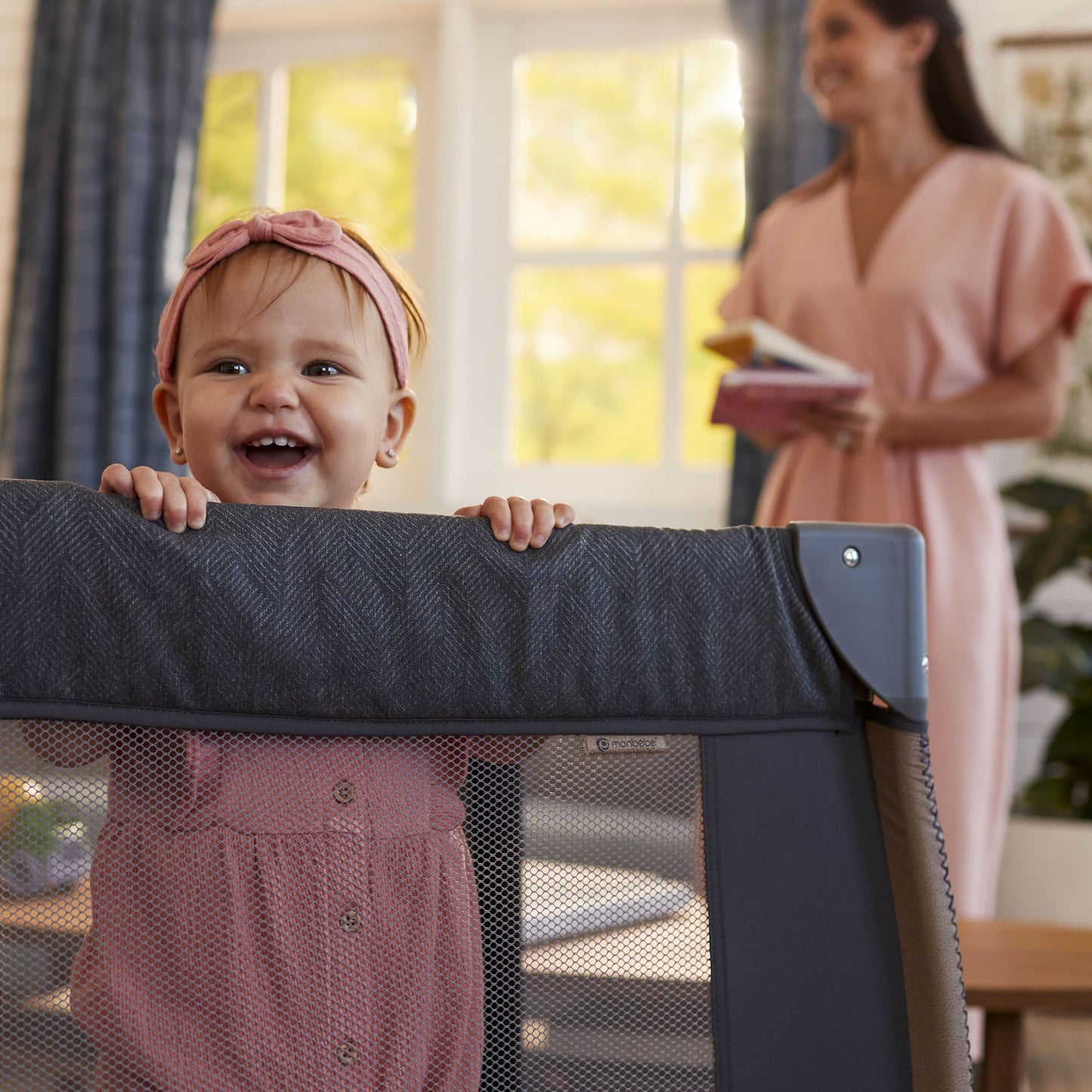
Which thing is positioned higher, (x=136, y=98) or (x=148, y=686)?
(x=136, y=98)

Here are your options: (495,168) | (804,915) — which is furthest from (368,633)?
(495,168)

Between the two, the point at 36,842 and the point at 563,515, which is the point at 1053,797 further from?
the point at 36,842

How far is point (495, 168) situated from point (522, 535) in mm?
2708

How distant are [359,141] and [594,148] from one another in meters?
0.60

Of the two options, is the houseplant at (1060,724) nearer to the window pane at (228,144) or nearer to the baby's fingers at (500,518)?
the baby's fingers at (500,518)

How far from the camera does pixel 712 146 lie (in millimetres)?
3059

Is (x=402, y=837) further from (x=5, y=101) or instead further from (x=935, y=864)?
(x=5, y=101)

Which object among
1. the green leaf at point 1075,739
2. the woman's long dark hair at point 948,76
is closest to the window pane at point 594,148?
the woman's long dark hair at point 948,76

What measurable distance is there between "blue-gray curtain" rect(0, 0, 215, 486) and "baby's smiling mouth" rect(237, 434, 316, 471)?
2.18m

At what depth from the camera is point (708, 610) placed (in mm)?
621

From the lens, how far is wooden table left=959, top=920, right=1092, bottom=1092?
4.16 ft

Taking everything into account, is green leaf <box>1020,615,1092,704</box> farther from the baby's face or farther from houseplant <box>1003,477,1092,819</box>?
the baby's face

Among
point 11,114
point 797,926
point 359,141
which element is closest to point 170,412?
point 797,926

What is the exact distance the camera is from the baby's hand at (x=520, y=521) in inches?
24.1
